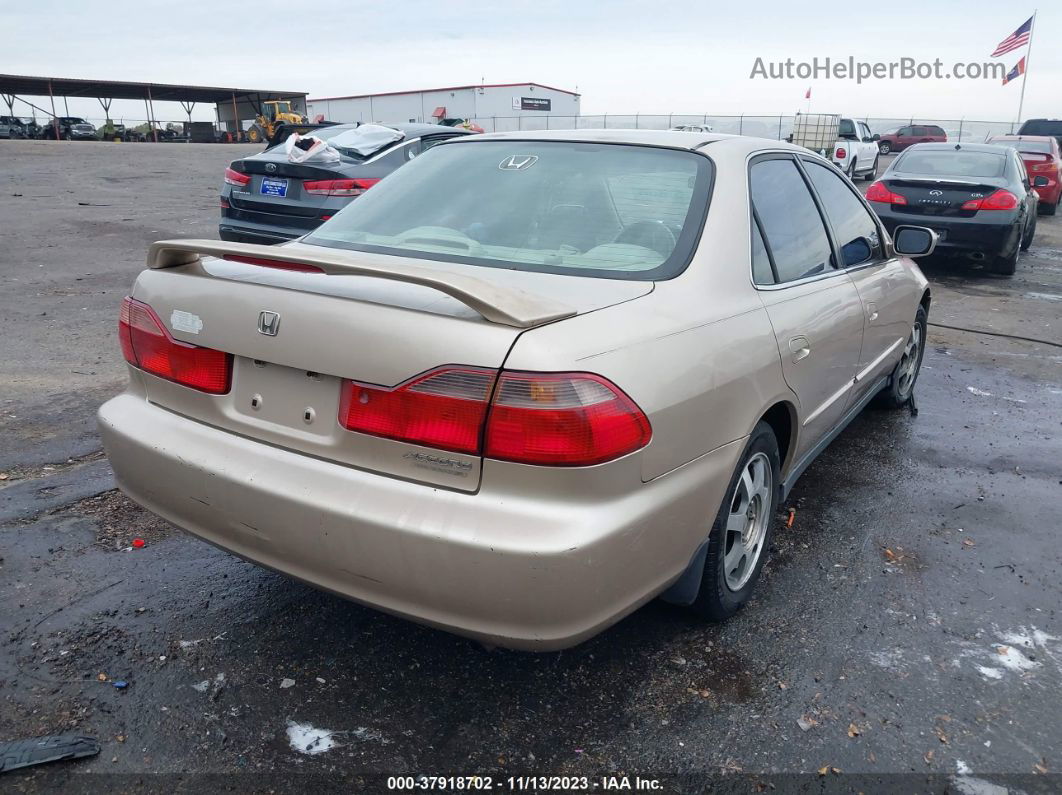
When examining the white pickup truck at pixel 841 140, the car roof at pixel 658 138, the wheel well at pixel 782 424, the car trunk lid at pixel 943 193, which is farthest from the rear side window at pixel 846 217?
the white pickup truck at pixel 841 140

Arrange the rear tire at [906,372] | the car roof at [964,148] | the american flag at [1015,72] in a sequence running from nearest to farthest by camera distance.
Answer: the rear tire at [906,372], the car roof at [964,148], the american flag at [1015,72]

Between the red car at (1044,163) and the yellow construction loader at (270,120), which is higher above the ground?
the yellow construction loader at (270,120)

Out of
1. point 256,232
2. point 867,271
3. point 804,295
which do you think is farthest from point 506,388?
point 256,232

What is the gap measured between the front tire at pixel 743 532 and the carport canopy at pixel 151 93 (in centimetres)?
4808

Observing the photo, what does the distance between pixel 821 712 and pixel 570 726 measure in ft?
2.45

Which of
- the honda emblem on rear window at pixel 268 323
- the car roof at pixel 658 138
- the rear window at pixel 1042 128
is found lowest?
the honda emblem on rear window at pixel 268 323

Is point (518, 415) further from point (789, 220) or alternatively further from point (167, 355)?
point (789, 220)

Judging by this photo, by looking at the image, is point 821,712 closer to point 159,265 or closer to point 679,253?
point 679,253

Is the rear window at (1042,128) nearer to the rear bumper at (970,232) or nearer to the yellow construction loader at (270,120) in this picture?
the rear bumper at (970,232)

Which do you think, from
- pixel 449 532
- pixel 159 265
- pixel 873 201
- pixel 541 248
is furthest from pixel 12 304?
pixel 873 201

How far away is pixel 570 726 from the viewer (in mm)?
2414

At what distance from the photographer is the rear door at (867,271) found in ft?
12.6

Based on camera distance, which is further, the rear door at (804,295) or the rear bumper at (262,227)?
the rear bumper at (262,227)

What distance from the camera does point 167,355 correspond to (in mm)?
2598
